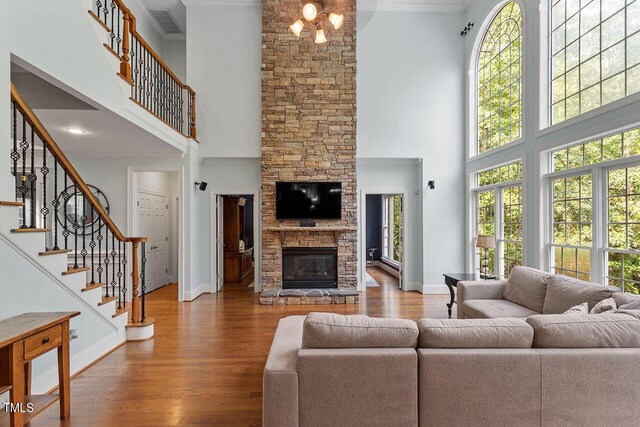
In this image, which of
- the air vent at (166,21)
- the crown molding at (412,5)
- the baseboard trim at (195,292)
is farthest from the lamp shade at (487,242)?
the air vent at (166,21)

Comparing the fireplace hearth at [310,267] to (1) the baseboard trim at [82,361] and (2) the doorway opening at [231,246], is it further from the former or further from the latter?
(1) the baseboard trim at [82,361]

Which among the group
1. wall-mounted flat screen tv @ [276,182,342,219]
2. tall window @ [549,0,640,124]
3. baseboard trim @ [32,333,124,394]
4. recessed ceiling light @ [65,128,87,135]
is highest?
tall window @ [549,0,640,124]

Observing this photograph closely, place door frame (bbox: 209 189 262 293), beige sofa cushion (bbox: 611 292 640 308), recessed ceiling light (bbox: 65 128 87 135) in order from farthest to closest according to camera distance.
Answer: door frame (bbox: 209 189 262 293)
recessed ceiling light (bbox: 65 128 87 135)
beige sofa cushion (bbox: 611 292 640 308)

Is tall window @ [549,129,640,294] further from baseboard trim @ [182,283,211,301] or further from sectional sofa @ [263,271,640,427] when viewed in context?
baseboard trim @ [182,283,211,301]

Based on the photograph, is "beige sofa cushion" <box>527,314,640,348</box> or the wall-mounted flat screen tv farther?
the wall-mounted flat screen tv

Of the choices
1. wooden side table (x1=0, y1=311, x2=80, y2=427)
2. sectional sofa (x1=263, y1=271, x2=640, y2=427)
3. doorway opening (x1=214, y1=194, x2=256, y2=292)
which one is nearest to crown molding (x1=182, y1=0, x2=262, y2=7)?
doorway opening (x1=214, y1=194, x2=256, y2=292)

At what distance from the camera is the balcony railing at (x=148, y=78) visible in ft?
13.1

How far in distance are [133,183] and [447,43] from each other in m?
6.50

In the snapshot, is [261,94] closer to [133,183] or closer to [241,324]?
[133,183]

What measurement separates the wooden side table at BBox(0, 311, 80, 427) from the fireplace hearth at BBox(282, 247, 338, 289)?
3976 millimetres

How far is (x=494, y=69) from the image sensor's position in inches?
221

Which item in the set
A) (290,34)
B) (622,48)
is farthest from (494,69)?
(290,34)

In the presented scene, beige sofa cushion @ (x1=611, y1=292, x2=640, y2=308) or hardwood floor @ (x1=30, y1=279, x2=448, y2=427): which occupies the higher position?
beige sofa cushion @ (x1=611, y1=292, x2=640, y2=308)

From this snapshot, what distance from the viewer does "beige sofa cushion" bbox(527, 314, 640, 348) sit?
1923 mm
